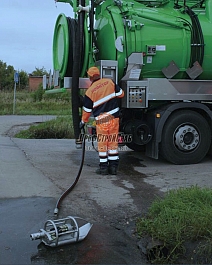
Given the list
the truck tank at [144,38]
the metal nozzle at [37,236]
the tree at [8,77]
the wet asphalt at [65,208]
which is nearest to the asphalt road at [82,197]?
the wet asphalt at [65,208]

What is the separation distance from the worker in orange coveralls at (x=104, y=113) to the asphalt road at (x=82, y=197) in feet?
1.00

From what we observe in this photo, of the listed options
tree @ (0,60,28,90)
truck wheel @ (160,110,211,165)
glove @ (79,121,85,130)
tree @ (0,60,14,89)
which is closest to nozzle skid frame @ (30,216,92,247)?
glove @ (79,121,85,130)

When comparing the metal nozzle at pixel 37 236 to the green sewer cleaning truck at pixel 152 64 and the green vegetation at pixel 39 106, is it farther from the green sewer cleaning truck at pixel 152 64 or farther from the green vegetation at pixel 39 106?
the green vegetation at pixel 39 106

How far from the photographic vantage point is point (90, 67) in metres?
7.11

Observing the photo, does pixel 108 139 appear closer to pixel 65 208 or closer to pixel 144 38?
pixel 144 38

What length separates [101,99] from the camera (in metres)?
6.45

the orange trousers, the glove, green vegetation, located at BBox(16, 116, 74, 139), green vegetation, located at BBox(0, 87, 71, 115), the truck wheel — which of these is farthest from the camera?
green vegetation, located at BBox(0, 87, 71, 115)

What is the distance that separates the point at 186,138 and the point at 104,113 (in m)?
1.67

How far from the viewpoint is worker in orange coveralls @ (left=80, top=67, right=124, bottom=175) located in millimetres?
6430

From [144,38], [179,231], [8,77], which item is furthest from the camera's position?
[8,77]

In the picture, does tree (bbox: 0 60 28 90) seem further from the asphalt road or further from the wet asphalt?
the wet asphalt

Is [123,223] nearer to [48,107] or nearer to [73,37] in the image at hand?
[73,37]

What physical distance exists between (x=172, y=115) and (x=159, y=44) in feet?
4.03

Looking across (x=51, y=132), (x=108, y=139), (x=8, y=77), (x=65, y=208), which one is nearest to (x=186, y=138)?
(x=108, y=139)
